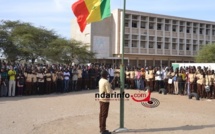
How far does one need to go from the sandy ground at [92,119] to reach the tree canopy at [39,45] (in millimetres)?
29598

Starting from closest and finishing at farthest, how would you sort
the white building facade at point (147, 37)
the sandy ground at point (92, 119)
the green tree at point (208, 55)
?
the sandy ground at point (92, 119), the green tree at point (208, 55), the white building facade at point (147, 37)

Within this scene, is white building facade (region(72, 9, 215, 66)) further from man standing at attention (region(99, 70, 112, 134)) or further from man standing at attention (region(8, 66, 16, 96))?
man standing at attention (region(99, 70, 112, 134))

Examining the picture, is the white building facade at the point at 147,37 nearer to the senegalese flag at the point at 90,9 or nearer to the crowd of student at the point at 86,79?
the crowd of student at the point at 86,79

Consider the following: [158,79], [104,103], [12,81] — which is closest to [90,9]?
[104,103]

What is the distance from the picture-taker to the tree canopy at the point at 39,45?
138ft

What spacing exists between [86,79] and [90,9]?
1286 centimetres

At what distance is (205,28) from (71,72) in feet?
174

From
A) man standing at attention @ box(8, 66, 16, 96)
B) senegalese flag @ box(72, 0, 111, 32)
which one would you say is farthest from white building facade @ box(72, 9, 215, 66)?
senegalese flag @ box(72, 0, 111, 32)

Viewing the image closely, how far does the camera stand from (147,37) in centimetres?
5891

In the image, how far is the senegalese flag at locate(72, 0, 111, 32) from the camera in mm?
8930

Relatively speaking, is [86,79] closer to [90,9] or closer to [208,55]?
[90,9]

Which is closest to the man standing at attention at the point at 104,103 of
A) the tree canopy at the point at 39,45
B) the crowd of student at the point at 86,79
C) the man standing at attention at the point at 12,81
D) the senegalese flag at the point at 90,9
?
the senegalese flag at the point at 90,9

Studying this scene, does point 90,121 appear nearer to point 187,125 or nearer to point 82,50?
point 187,125

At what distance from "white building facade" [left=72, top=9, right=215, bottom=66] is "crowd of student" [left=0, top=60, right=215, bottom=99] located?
3190 centimetres
